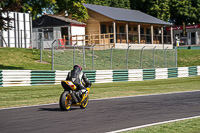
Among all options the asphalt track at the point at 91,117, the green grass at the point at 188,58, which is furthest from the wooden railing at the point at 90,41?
the asphalt track at the point at 91,117

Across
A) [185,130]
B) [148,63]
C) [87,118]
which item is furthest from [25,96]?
[148,63]

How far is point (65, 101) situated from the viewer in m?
10.5

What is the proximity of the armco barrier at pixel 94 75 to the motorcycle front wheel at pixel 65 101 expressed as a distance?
395 inches

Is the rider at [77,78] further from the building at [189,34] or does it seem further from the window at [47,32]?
the building at [189,34]

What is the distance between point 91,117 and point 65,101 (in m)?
1.26

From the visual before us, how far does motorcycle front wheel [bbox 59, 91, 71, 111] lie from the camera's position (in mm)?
10258

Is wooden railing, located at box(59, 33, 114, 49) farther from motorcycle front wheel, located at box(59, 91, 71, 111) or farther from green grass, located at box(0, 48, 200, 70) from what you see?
motorcycle front wheel, located at box(59, 91, 71, 111)

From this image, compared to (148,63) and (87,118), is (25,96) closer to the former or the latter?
(87,118)

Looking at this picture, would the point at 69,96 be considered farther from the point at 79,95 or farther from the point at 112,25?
the point at 112,25

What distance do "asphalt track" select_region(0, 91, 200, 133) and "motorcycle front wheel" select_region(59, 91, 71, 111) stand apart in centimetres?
17

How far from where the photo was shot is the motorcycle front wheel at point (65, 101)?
10.3m

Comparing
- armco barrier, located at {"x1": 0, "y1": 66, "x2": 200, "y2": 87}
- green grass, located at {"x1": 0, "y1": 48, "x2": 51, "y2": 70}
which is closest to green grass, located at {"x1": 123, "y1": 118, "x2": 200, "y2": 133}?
armco barrier, located at {"x1": 0, "y1": 66, "x2": 200, "y2": 87}

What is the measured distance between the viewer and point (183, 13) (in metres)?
69.5

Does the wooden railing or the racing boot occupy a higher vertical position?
the wooden railing
